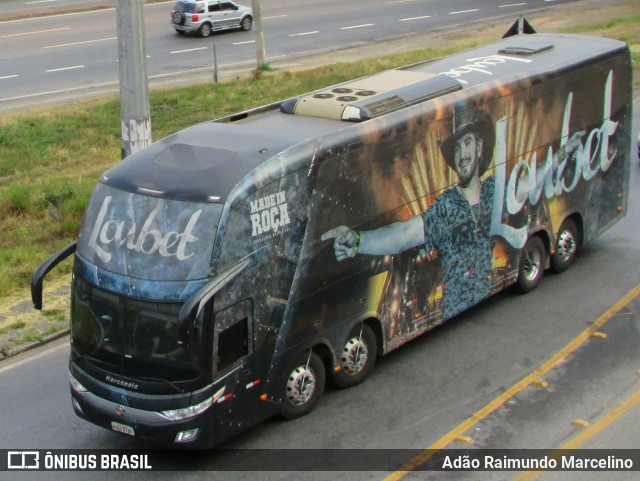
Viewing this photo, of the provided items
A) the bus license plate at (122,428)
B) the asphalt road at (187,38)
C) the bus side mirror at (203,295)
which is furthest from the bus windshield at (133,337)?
the asphalt road at (187,38)

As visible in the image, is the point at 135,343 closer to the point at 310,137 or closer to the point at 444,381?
the point at 310,137

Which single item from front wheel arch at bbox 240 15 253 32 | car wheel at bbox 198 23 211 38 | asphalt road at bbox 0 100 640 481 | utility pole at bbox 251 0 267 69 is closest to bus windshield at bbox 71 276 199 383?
asphalt road at bbox 0 100 640 481

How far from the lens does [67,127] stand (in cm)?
2634

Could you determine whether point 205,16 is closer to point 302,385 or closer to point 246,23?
point 246,23

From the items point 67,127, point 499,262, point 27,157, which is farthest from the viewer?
point 67,127

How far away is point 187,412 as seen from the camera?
409 inches

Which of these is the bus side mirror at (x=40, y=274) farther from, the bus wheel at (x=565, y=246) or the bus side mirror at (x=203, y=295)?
the bus wheel at (x=565, y=246)

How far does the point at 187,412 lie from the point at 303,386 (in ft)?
5.82

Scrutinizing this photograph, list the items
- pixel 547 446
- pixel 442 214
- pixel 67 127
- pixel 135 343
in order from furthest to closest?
pixel 67 127
pixel 442 214
pixel 547 446
pixel 135 343

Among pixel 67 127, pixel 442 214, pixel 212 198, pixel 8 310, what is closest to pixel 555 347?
pixel 442 214

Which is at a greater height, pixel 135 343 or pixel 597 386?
pixel 135 343

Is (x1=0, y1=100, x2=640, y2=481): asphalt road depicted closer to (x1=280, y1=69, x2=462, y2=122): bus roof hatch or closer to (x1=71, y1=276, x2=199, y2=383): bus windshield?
(x1=71, y1=276, x2=199, y2=383): bus windshield

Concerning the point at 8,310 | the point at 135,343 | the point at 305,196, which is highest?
the point at 305,196

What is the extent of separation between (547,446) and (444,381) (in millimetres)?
1911
